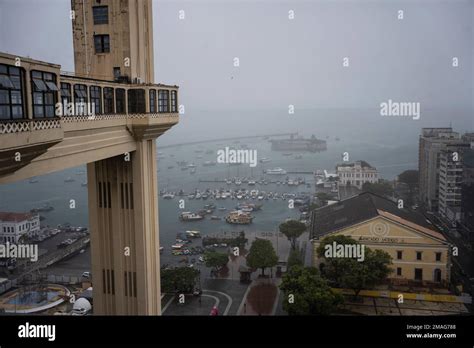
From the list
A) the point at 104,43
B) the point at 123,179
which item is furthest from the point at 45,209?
the point at 104,43

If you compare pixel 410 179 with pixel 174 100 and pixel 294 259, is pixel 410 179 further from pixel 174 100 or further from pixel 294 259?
pixel 174 100

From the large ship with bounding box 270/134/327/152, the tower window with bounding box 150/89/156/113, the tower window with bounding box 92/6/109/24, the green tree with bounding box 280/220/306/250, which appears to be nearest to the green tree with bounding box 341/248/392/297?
the green tree with bounding box 280/220/306/250

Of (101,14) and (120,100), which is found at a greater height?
(101,14)

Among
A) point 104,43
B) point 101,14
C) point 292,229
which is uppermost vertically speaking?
point 101,14

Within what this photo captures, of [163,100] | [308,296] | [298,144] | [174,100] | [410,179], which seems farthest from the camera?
[298,144]

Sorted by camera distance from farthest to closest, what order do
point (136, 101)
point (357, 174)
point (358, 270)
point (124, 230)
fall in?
point (357, 174) → point (358, 270) → point (124, 230) → point (136, 101)

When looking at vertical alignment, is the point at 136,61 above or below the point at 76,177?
above
